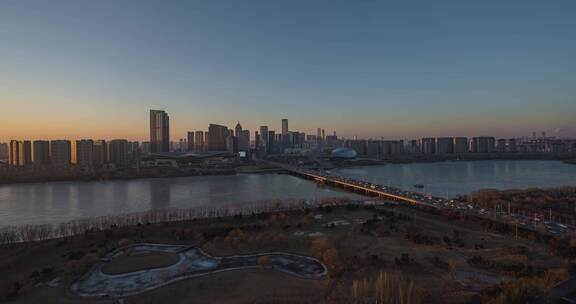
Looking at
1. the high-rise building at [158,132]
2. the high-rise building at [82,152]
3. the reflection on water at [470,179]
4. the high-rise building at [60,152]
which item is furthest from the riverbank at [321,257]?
the high-rise building at [158,132]

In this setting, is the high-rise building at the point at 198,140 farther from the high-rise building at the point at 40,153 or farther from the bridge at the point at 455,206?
the bridge at the point at 455,206

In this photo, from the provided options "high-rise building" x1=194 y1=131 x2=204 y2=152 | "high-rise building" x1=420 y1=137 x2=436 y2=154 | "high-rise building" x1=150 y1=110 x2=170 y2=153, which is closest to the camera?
"high-rise building" x1=150 y1=110 x2=170 y2=153

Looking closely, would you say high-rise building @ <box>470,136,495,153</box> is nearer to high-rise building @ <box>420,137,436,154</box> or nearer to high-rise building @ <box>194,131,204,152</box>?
high-rise building @ <box>420,137,436,154</box>

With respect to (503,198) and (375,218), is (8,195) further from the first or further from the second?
(503,198)

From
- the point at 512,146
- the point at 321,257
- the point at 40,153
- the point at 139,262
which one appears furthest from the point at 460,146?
the point at 40,153

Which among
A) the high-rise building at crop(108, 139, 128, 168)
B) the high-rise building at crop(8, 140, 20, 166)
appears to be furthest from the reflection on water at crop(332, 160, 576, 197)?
the high-rise building at crop(8, 140, 20, 166)

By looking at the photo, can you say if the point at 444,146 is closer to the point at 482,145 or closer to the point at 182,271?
the point at 482,145
